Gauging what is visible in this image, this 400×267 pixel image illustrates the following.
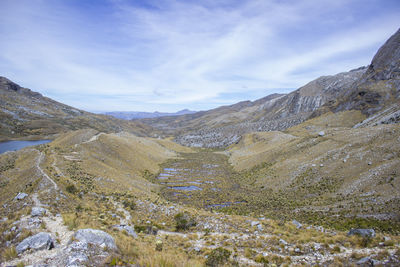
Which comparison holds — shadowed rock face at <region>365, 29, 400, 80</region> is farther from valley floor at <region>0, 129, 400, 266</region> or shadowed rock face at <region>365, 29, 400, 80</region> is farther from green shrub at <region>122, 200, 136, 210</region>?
green shrub at <region>122, 200, 136, 210</region>

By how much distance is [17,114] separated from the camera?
122062 mm

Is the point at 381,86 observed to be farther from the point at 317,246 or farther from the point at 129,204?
the point at 129,204

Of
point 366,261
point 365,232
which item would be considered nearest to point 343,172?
point 365,232

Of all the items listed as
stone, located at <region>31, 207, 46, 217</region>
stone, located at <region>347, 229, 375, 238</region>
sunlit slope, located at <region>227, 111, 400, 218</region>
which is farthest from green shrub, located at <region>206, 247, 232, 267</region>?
sunlit slope, located at <region>227, 111, 400, 218</region>

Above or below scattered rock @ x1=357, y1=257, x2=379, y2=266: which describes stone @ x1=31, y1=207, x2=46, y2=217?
above

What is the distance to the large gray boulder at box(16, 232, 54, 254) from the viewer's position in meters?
8.18

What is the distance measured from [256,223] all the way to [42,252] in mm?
15500

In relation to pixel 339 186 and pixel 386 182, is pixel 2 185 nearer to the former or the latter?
pixel 339 186

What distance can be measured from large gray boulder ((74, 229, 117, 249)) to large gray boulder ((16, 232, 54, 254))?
46.6 inches

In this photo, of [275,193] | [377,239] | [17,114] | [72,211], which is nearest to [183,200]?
[275,193]

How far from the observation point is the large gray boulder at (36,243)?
26.8ft

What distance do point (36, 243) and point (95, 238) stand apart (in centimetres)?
253

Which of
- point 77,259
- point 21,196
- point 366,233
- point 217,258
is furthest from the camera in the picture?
point 21,196

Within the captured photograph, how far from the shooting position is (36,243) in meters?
8.48
